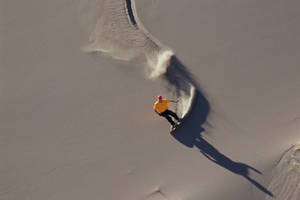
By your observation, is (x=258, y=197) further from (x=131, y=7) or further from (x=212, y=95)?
(x=131, y=7)

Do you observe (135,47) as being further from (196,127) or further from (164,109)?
(196,127)

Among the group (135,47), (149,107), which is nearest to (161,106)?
(149,107)

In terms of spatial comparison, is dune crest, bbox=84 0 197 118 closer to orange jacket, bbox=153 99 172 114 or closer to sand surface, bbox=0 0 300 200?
sand surface, bbox=0 0 300 200

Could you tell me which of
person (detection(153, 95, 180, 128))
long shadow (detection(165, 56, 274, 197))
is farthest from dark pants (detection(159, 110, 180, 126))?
long shadow (detection(165, 56, 274, 197))

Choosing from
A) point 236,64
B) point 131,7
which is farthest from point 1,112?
point 236,64

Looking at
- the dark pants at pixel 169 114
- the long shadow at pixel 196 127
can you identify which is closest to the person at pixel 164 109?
the dark pants at pixel 169 114

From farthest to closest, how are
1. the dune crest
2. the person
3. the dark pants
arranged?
the dune crest → the dark pants → the person
